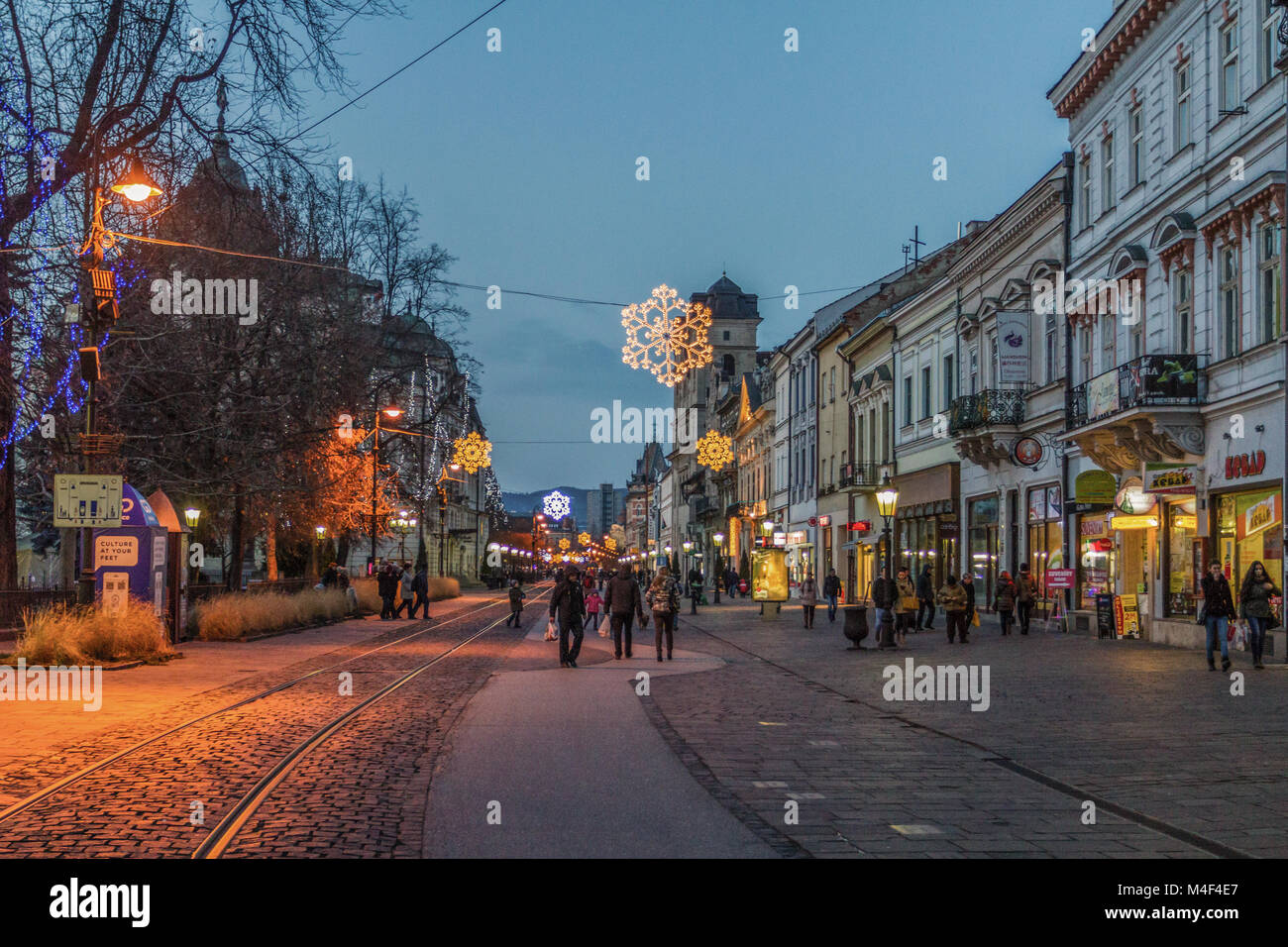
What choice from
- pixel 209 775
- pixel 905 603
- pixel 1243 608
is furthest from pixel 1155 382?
pixel 209 775

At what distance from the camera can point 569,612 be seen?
2217 centimetres

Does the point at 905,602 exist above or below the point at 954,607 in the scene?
below

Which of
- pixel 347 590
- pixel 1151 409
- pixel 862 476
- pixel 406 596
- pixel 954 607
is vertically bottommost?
pixel 406 596

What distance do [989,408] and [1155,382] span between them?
1076cm

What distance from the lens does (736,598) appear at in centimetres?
6725

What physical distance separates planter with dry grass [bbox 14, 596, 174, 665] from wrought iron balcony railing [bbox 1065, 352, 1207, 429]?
60.8 feet

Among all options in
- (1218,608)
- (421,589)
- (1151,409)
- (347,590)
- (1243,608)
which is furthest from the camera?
(347,590)

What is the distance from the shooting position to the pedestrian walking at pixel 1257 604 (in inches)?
776

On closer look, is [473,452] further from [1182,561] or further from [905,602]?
[1182,561]

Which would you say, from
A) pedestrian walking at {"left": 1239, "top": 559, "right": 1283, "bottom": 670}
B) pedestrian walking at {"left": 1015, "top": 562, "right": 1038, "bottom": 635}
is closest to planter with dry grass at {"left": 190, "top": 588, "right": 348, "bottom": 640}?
pedestrian walking at {"left": 1015, "top": 562, "right": 1038, "bottom": 635}

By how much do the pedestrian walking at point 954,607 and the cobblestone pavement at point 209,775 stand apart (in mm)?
12468
